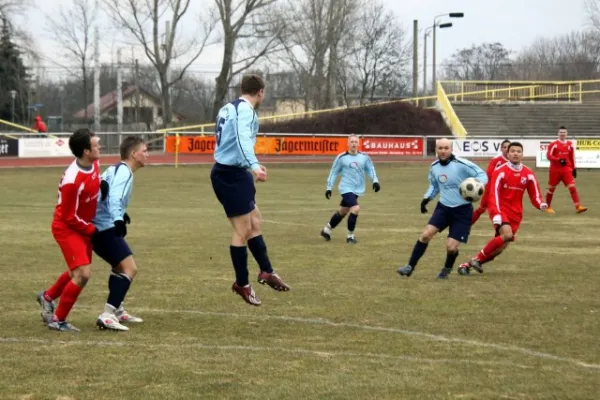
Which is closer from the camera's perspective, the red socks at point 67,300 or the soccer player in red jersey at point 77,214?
the soccer player in red jersey at point 77,214

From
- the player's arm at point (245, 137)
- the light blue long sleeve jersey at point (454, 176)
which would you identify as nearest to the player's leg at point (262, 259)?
the player's arm at point (245, 137)

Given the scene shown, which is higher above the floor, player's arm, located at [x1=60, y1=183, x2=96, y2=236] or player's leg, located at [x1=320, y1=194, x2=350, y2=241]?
player's arm, located at [x1=60, y1=183, x2=96, y2=236]

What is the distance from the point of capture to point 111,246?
26.3 feet

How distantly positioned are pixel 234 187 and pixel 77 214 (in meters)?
1.43

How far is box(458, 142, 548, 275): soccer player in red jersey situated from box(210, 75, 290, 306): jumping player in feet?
13.5

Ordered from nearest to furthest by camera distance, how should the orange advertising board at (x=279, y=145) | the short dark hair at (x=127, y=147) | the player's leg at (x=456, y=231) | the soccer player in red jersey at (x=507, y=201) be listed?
1. the short dark hair at (x=127, y=147)
2. the player's leg at (x=456, y=231)
3. the soccer player in red jersey at (x=507, y=201)
4. the orange advertising board at (x=279, y=145)

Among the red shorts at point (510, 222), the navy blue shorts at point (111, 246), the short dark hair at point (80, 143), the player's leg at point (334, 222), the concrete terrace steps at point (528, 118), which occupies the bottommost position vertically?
the player's leg at point (334, 222)

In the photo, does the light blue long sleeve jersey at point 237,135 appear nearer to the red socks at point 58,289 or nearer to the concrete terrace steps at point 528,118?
the red socks at point 58,289

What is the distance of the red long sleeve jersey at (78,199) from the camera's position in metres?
7.57

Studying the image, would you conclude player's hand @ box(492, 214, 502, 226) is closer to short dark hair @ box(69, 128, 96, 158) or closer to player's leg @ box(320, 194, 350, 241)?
player's leg @ box(320, 194, 350, 241)

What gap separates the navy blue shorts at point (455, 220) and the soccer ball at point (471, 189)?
0.82ft

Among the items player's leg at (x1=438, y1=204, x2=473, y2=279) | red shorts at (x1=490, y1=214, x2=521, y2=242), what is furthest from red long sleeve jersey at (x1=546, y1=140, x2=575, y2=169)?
player's leg at (x1=438, y1=204, x2=473, y2=279)

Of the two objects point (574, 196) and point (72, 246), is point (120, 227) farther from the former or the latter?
point (574, 196)

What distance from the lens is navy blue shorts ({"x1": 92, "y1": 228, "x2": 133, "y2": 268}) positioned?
7965 millimetres
